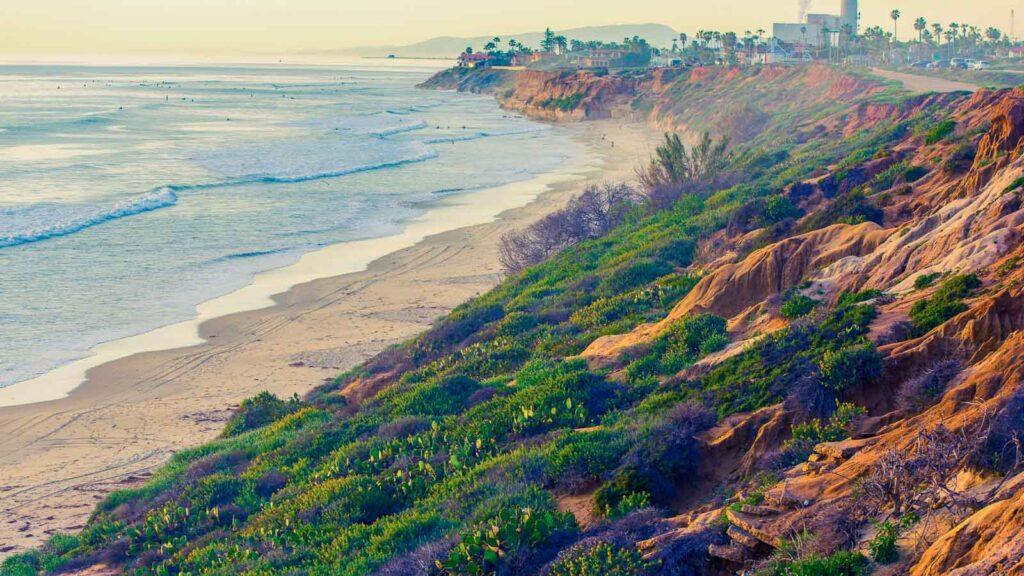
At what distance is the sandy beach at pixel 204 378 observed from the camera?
1448 centimetres

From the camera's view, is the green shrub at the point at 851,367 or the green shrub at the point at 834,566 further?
the green shrub at the point at 851,367

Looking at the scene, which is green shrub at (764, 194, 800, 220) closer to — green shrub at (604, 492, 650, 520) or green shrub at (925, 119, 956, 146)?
green shrub at (925, 119, 956, 146)

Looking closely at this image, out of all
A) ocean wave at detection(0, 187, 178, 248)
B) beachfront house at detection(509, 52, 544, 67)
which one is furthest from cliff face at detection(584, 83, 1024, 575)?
beachfront house at detection(509, 52, 544, 67)

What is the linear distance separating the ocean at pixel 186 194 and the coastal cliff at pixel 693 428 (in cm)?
932

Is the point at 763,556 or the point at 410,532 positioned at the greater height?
the point at 763,556

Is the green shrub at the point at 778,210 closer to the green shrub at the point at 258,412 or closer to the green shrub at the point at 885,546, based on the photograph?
the green shrub at the point at 258,412

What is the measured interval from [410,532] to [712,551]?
3.27 m

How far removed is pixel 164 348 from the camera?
21.2 meters

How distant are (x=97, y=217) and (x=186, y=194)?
7.17 m

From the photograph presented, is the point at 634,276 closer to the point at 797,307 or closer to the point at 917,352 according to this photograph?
the point at 797,307

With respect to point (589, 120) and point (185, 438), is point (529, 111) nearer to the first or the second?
point (589, 120)

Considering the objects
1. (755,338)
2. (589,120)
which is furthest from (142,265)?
(589,120)

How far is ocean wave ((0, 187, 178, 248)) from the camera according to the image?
108ft

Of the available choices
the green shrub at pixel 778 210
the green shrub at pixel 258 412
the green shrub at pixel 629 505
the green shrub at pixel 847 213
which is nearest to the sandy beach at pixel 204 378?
the green shrub at pixel 258 412
